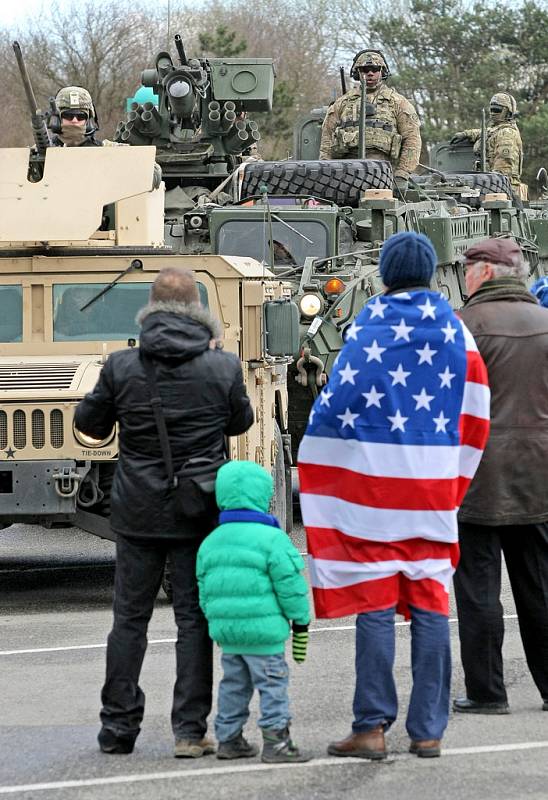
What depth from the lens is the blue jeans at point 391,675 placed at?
608cm

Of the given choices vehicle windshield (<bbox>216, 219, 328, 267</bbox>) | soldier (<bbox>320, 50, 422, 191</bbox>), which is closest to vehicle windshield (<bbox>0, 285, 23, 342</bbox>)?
vehicle windshield (<bbox>216, 219, 328, 267</bbox>)

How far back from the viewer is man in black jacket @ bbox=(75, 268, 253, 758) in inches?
249

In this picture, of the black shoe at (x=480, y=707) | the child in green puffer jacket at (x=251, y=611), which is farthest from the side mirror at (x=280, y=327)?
the child in green puffer jacket at (x=251, y=611)

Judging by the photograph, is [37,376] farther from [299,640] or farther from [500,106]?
[500,106]

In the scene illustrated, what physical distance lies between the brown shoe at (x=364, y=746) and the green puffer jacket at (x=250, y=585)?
39 centimetres

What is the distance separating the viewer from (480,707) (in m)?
6.90

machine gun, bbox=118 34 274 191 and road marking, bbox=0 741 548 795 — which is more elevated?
machine gun, bbox=118 34 274 191

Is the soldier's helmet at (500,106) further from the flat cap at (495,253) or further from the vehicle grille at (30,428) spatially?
the flat cap at (495,253)

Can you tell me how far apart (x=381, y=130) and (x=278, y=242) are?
14.3 feet

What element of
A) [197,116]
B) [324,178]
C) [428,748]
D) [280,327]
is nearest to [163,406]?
[428,748]

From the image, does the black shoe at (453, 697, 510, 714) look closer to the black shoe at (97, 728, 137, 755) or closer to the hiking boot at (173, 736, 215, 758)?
the hiking boot at (173, 736, 215, 758)

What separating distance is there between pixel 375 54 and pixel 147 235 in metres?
7.74

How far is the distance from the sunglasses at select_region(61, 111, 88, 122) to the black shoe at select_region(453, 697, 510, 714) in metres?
6.70

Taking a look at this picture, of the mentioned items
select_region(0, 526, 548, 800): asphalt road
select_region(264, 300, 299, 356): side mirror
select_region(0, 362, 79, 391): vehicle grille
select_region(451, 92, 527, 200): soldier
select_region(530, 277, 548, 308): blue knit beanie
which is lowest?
select_region(0, 526, 548, 800): asphalt road
